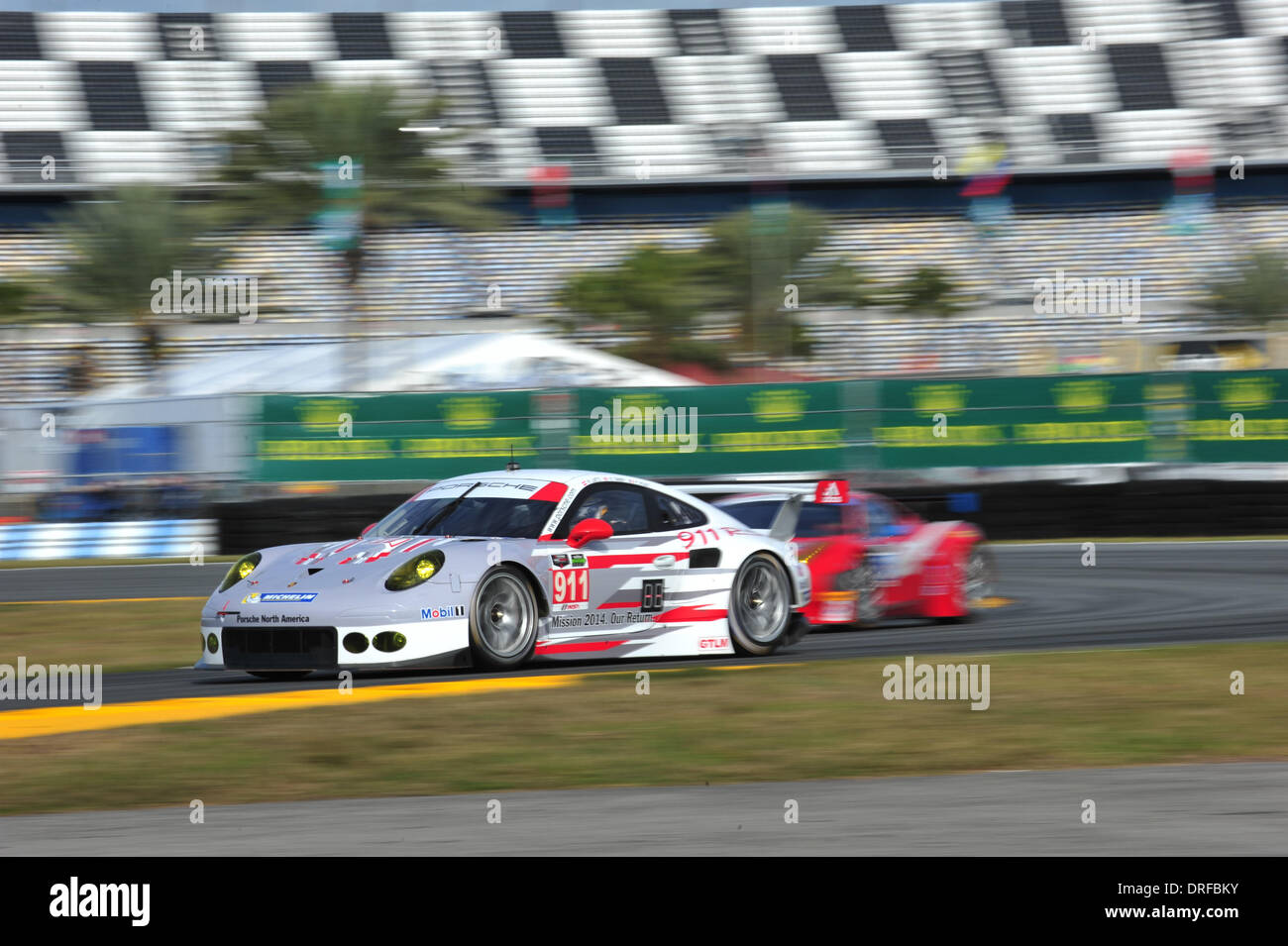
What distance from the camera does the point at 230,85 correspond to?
4078 centimetres

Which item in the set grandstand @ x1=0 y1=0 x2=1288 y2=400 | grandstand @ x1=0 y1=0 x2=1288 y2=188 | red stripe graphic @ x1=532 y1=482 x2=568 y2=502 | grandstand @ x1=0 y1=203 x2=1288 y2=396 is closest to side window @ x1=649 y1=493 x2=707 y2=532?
red stripe graphic @ x1=532 y1=482 x2=568 y2=502

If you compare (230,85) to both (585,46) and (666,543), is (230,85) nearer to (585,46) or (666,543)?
(585,46)

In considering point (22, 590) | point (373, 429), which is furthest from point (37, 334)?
point (22, 590)

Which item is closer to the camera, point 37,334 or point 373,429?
point 373,429

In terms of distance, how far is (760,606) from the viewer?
1023cm

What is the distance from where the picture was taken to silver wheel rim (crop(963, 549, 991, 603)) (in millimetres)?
12383

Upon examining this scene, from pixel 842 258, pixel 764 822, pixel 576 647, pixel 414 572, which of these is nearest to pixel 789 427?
pixel 576 647

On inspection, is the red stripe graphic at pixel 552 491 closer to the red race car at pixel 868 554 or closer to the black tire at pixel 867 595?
the red race car at pixel 868 554

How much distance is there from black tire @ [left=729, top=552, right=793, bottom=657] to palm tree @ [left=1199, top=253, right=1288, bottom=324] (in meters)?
27.4

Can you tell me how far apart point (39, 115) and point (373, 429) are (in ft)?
78.6

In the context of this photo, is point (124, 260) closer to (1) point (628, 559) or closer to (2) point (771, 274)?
(2) point (771, 274)

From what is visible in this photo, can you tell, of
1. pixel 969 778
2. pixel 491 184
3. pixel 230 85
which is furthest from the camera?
pixel 230 85

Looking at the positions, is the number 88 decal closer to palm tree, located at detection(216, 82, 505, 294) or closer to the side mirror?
the side mirror

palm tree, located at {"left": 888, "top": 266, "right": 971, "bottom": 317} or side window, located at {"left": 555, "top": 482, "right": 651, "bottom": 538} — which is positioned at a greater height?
palm tree, located at {"left": 888, "top": 266, "right": 971, "bottom": 317}
